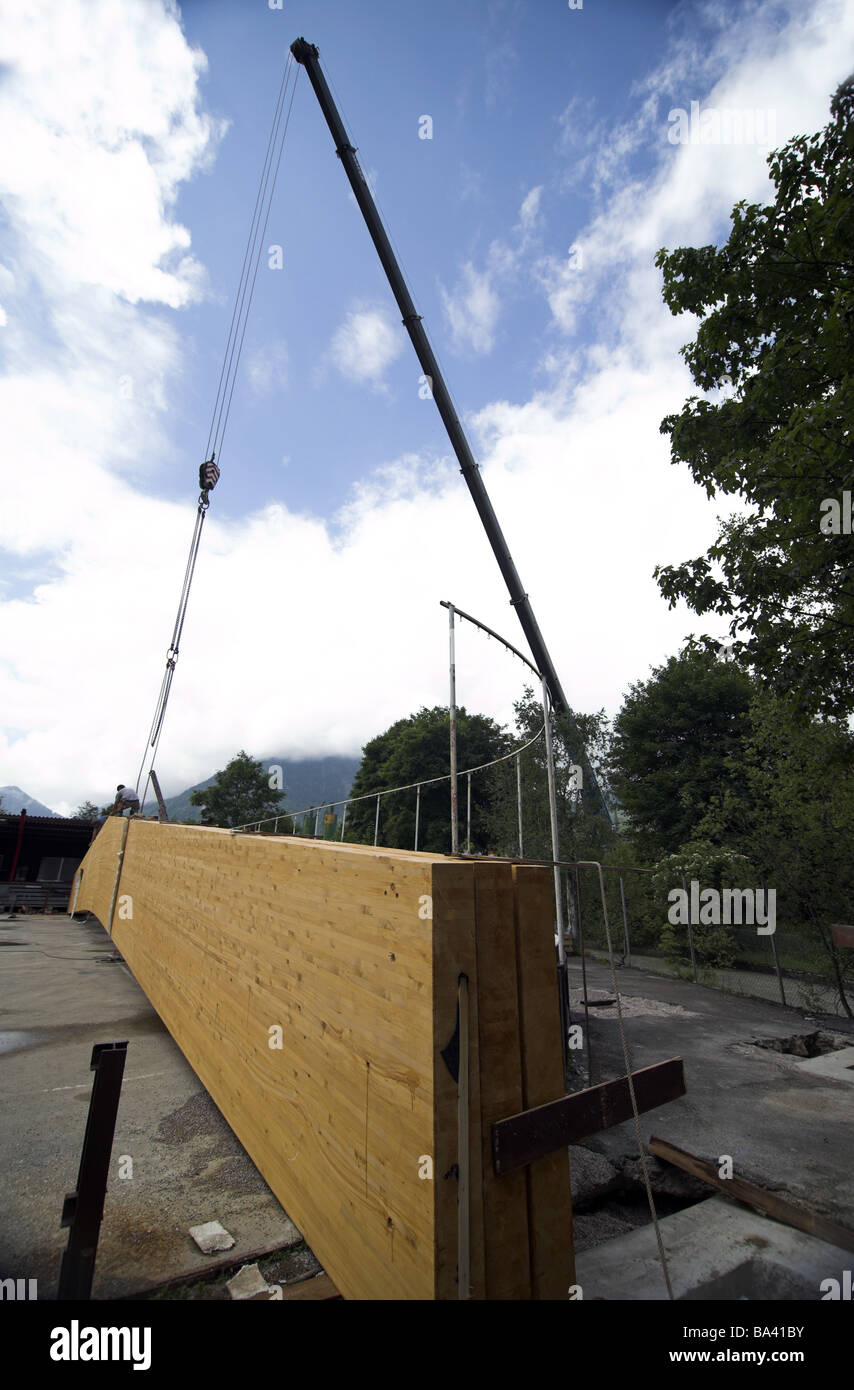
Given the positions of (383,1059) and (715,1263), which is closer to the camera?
(383,1059)

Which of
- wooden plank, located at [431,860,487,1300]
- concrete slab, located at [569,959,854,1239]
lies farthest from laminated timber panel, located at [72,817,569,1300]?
concrete slab, located at [569,959,854,1239]

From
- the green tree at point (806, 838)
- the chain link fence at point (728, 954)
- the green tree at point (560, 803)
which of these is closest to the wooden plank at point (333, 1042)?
the green tree at point (560, 803)

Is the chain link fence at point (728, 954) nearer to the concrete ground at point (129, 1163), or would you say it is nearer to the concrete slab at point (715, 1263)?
the concrete slab at point (715, 1263)

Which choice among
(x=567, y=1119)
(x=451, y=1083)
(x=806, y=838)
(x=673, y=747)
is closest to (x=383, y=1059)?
(x=451, y=1083)

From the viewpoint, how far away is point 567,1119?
2.33m

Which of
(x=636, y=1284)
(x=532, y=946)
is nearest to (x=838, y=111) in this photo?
(x=532, y=946)

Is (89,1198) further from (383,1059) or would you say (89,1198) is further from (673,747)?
(673,747)

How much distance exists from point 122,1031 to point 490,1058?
7.77 m

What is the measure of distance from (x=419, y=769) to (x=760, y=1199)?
34551mm

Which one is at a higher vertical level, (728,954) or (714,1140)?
(714,1140)

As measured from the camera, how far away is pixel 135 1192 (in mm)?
3906

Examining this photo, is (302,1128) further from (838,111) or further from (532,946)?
(838,111)
